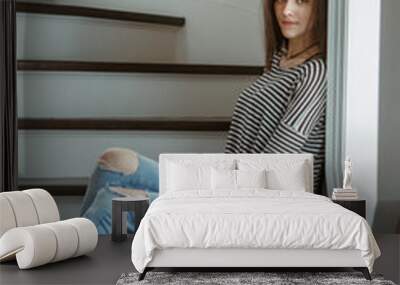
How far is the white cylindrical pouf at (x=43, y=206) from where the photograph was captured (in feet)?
15.4

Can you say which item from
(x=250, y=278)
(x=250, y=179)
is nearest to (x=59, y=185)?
(x=250, y=179)

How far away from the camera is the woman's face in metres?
6.04

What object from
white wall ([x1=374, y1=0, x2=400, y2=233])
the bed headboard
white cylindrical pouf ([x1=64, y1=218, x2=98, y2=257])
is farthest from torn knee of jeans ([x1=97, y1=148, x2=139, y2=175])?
white wall ([x1=374, y1=0, x2=400, y2=233])

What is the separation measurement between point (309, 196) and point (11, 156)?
7.32 ft

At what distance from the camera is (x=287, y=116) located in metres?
6.05

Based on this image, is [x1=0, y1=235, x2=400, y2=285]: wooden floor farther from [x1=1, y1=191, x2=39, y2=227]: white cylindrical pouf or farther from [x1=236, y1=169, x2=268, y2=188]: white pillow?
[x1=236, y1=169, x2=268, y2=188]: white pillow

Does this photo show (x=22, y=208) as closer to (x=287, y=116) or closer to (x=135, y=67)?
(x=135, y=67)

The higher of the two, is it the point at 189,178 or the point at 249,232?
the point at 189,178

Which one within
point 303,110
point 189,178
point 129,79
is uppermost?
point 129,79

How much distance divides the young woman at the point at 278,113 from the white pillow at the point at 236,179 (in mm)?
832

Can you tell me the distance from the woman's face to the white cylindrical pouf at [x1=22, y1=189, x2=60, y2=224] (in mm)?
2440

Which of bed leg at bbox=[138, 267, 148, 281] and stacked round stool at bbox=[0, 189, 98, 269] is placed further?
stacked round stool at bbox=[0, 189, 98, 269]

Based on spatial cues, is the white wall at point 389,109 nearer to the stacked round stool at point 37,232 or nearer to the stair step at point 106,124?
the stair step at point 106,124

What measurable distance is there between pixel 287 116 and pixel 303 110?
135mm
